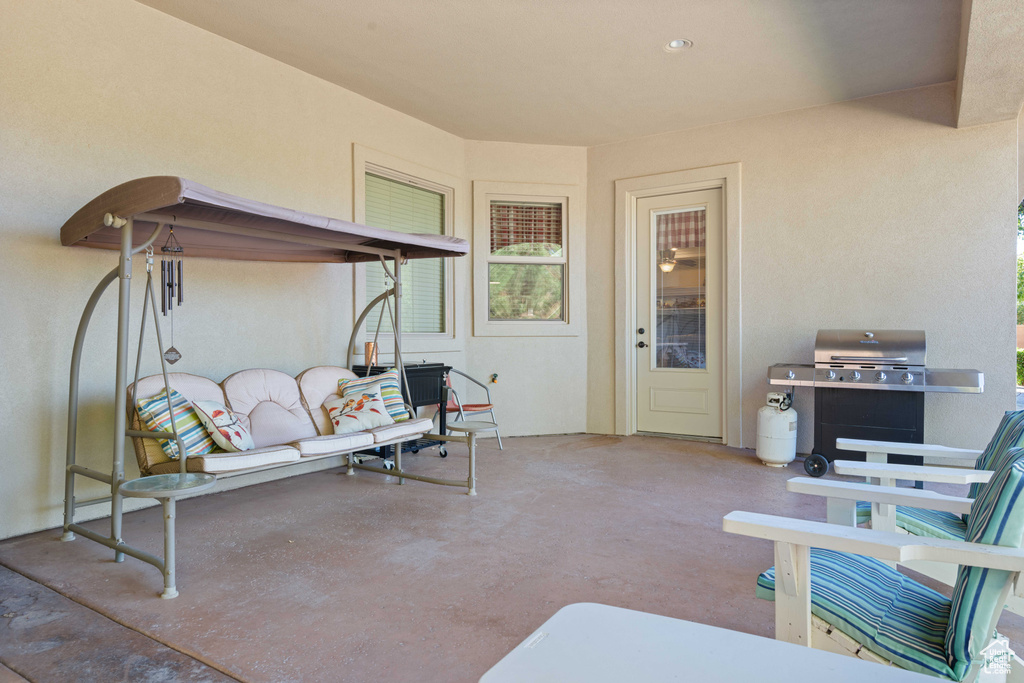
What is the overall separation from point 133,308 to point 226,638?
2.44m

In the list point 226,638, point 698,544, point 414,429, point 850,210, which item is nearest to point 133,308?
point 414,429

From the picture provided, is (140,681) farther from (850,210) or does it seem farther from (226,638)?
(850,210)

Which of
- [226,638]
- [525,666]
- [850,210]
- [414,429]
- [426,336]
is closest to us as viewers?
[525,666]

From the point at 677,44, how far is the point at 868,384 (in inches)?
114

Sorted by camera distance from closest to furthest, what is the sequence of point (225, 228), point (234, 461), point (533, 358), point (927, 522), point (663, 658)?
1. point (663, 658)
2. point (927, 522)
3. point (234, 461)
4. point (225, 228)
5. point (533, 358)

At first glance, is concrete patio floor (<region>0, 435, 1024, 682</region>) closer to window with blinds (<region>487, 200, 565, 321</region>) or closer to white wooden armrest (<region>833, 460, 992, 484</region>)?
white wooden armrest (<region>833, 460, 992, 484</region>)

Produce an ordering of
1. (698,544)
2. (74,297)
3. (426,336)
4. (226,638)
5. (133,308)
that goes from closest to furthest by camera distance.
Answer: (226,638)
(698,544)
(74,297)
(133,308)
(426,336)

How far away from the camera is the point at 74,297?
11.7ft

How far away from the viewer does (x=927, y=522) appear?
215 centimetres

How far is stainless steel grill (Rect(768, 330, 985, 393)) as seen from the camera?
448 cm

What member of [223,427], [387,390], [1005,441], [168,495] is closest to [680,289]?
[387,390]
